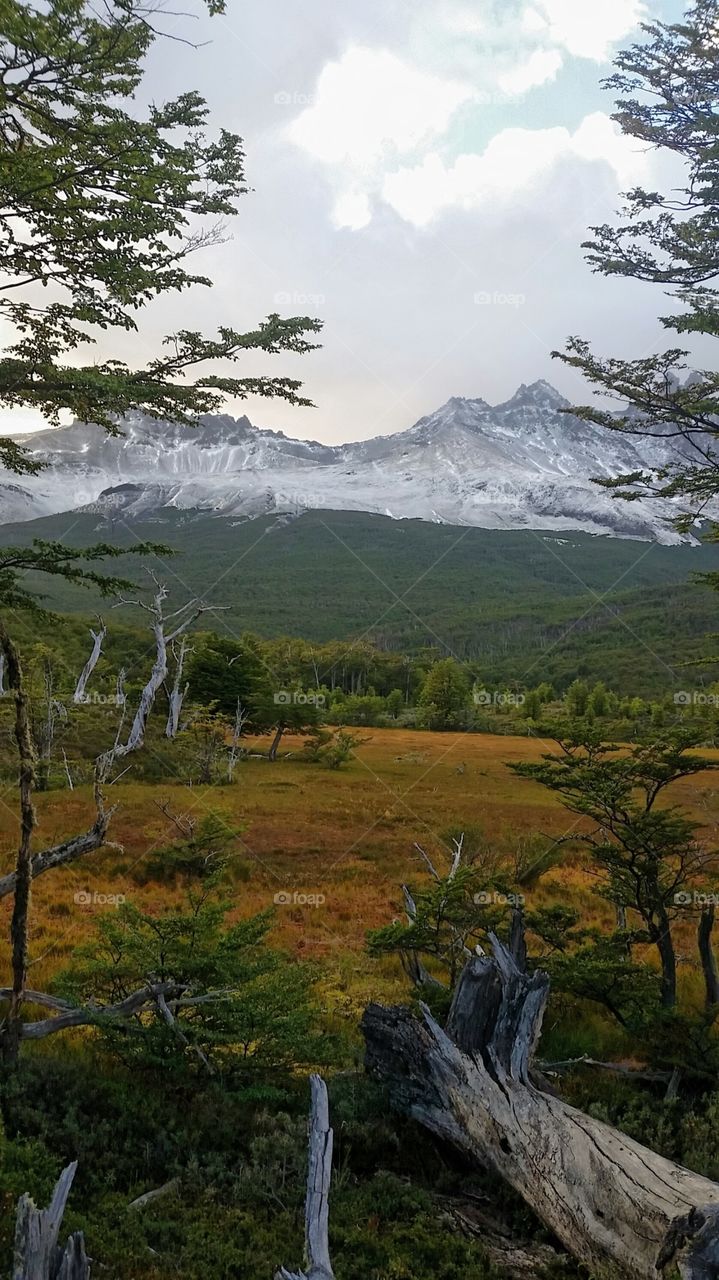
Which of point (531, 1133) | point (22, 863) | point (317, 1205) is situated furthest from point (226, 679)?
point (317, 1205)

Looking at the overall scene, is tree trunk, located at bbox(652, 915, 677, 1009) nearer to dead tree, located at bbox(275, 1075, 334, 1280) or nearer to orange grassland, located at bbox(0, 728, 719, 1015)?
orange grassland, located at bbox(0, 728, 719, 1015)

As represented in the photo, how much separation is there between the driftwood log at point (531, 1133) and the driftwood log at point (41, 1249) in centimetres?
313

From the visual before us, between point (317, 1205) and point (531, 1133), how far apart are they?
2627 mm

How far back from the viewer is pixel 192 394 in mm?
6863

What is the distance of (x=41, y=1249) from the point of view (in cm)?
311

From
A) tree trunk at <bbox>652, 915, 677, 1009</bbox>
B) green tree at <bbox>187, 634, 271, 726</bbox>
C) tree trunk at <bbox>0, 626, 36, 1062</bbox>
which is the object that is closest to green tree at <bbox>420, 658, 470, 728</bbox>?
green tree at <bbox>187, 634, 271, 726</bbox>

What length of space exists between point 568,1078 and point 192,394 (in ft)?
26.7

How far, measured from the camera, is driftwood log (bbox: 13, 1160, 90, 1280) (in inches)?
120

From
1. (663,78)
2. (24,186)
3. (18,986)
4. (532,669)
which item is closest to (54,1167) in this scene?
(18,986)

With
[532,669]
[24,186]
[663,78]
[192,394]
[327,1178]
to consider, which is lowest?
[532,669]

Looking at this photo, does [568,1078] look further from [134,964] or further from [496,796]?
[496,796]

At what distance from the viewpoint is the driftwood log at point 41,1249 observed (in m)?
3.04

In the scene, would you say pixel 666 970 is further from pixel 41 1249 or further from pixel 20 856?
pixel 20 856

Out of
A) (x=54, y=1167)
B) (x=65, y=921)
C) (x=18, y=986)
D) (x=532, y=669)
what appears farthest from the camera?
(x=532, y=669)
